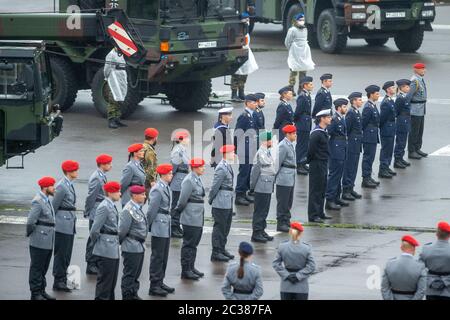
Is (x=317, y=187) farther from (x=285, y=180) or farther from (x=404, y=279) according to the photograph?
(x=404, y=279)

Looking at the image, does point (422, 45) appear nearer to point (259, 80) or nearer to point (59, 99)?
point (259, 80)

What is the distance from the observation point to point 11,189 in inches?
841

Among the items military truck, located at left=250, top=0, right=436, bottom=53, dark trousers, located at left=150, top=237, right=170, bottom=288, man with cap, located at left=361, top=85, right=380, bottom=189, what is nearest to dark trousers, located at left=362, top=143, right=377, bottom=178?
man with cap, located at left=361, top=85, right=380, bottom=189

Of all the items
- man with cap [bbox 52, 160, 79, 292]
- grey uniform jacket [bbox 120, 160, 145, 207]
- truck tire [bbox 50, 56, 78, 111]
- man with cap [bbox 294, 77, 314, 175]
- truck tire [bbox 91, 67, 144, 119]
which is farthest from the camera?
truck tire [bbox 50, 56, 78, 111]

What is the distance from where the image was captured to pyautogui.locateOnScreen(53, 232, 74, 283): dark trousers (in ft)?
54.5

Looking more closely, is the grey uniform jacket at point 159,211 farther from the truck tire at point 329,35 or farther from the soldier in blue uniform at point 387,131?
the truck tire at point 329,35

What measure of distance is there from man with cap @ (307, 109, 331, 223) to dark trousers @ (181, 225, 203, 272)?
9.08 feet

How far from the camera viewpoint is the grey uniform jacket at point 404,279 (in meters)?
14.2

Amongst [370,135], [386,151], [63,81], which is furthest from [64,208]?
[63,81]

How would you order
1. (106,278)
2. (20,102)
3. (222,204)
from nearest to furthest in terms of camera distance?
1. (106,278)
2. (222,204)
3. (20,102)

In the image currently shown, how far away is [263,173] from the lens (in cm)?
1875

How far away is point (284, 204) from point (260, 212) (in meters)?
0.66

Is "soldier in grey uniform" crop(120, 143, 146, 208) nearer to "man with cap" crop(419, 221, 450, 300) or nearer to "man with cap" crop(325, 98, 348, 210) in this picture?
"man with cap" crop(325, 98, 348, 210)
